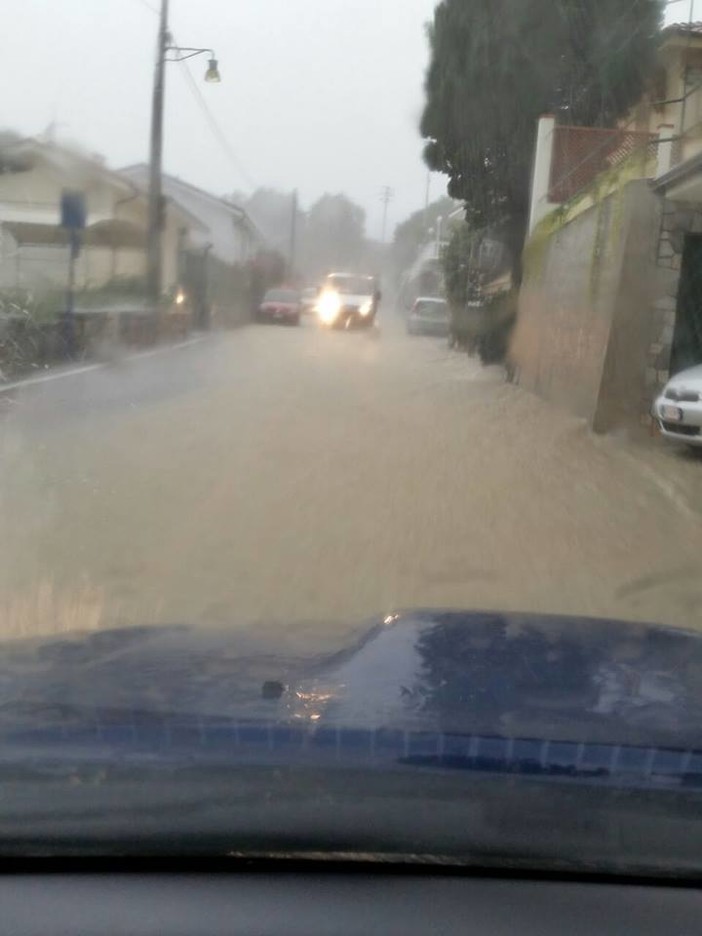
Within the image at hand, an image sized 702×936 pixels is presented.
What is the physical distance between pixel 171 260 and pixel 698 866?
2743 cm

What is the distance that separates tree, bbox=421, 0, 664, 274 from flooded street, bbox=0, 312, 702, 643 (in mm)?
6335

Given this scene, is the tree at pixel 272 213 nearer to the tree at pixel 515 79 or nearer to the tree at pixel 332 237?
the tree at pixel 332 237

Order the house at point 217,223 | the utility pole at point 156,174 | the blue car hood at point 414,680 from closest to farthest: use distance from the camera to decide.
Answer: the blue car hood at point 414,680
the utility pole at point 156,174
the house at point 217,223

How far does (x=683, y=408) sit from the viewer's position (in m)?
9.73

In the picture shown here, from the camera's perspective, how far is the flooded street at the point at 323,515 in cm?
656

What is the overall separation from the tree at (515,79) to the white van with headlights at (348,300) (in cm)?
1497

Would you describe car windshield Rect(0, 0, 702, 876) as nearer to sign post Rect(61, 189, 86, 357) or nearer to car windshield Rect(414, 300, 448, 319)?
sign post Rect(61, 189, 86, 357)

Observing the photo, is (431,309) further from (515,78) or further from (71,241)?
(71,241)

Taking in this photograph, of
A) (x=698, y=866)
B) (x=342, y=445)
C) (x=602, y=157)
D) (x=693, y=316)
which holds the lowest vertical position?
(x=342, y=445)

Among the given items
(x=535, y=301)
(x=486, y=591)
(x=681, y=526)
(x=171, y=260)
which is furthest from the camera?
(x=171, y=260)

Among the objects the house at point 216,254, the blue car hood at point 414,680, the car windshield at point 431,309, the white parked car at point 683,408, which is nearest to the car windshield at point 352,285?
the house at point 216,254

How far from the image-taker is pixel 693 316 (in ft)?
37.1

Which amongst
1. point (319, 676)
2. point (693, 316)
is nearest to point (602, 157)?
point (693, 316)

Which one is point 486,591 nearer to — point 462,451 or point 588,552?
point 588,552
